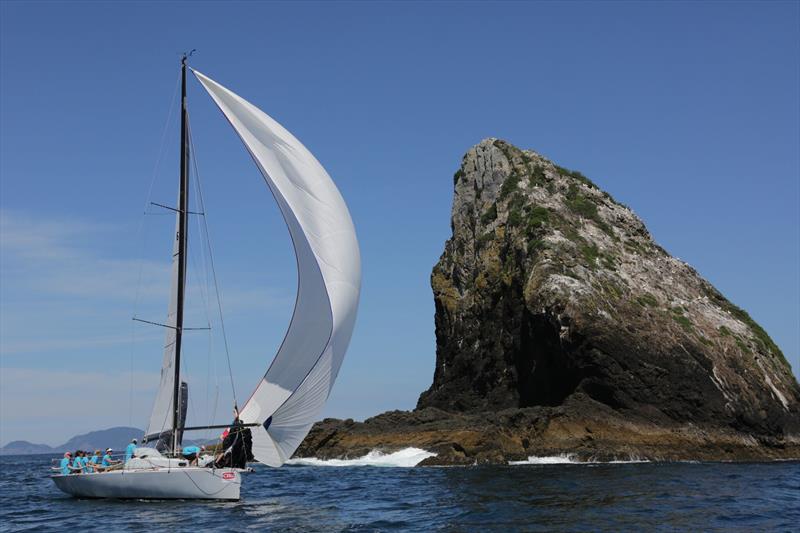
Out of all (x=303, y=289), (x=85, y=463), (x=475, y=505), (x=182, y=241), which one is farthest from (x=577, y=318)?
(x=85, y=463)

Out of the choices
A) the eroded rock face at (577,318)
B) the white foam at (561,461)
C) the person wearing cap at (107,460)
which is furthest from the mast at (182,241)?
the eroded rock face at (577,318)

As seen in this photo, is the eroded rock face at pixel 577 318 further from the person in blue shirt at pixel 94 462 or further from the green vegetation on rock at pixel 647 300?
the person in blue shirt at pixel 94 462

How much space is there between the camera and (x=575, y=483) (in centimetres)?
2503

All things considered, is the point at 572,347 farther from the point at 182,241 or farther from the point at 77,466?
the point at 77,466

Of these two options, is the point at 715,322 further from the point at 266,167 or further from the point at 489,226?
the point at 266,167

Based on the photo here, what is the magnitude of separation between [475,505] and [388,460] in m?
18.6

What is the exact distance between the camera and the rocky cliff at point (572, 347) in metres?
37.6

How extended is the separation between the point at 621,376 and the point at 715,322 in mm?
9763

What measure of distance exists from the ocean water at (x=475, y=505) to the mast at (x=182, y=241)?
8.66 feet

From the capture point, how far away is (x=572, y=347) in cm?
4091

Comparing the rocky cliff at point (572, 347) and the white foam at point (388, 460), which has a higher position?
the rocky cliff at point (572, 347)

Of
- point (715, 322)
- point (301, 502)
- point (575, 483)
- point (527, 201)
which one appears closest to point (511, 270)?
point (527, 201)

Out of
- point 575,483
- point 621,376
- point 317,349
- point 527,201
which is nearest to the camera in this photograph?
point 317,349

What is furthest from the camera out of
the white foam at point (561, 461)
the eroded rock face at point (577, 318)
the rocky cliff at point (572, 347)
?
the eroded rock face at point (577, 318)
